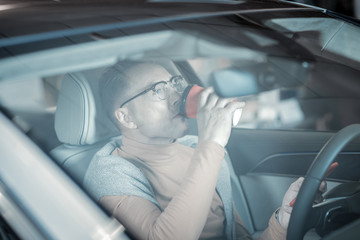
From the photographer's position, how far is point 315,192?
1030 mm

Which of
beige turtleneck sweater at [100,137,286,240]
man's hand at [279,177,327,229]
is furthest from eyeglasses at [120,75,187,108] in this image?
man's hand at [279,177,327,229]

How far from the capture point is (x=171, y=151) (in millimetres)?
973

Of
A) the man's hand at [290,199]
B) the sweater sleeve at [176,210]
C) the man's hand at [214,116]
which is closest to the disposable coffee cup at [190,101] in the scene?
the man's hand at [214,116]

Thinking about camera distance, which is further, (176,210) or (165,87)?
(165,87)

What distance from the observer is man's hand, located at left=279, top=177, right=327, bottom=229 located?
0.99 m

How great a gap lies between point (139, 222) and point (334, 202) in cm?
58

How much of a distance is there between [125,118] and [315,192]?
21.5 inches

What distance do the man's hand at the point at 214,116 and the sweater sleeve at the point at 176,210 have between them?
68 mm

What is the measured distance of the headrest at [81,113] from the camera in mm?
949

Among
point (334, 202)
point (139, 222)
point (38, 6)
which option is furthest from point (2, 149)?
point (334, 202)

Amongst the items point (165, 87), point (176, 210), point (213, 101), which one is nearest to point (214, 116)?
point (213, 101)

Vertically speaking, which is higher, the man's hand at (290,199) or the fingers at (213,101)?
the fingers at (213,101)

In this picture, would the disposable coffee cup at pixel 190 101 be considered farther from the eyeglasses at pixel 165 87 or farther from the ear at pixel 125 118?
the ear at pixel 125 118

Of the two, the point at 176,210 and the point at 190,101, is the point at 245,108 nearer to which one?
the point at 190,101
